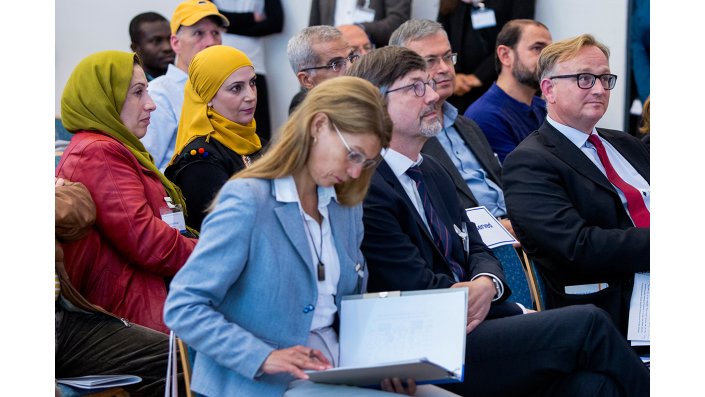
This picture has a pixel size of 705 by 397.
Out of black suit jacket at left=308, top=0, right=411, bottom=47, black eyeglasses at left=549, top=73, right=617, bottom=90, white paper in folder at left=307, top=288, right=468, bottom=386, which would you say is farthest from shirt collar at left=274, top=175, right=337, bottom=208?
black suit jacket at left=308, top=0, right=411, bottom=47

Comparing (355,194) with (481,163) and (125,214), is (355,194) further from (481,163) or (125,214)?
(481,163)

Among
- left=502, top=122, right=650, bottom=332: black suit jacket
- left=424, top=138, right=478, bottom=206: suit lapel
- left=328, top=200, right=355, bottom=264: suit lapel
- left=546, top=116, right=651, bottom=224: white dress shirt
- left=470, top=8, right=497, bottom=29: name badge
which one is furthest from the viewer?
left=470, top=8, right=497, bottom=29: name badge

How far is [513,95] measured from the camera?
Result: 219 inches

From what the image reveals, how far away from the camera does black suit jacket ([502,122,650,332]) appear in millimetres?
3422

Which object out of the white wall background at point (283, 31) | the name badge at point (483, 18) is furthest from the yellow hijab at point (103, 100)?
the white wall background at point (283, 31)

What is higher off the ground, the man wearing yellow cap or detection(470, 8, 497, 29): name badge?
detection(470, 8, 497, 29): name badge

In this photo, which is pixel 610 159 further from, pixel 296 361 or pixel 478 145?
pixel 296 361

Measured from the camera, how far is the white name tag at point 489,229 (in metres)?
3.89

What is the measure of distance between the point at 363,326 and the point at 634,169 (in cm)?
172

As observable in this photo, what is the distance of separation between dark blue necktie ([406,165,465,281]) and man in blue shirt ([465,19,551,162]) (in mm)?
2126

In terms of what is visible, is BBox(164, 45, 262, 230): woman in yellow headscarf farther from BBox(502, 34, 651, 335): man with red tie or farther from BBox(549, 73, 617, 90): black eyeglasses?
BBox(549, 73, 617, 90): black eyeglasses

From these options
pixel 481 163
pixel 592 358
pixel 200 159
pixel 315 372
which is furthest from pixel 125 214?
pixel 481 163

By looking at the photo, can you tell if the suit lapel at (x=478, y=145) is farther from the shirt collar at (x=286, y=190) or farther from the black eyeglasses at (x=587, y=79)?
the shirt collar at (x=286, y=190)

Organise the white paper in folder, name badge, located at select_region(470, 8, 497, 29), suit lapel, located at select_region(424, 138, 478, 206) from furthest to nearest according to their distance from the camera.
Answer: name badge, located at select_region(470, 8, 497, 29), suit lapel, located at select_region(424, 138, 478, 206), the white paper in folder
